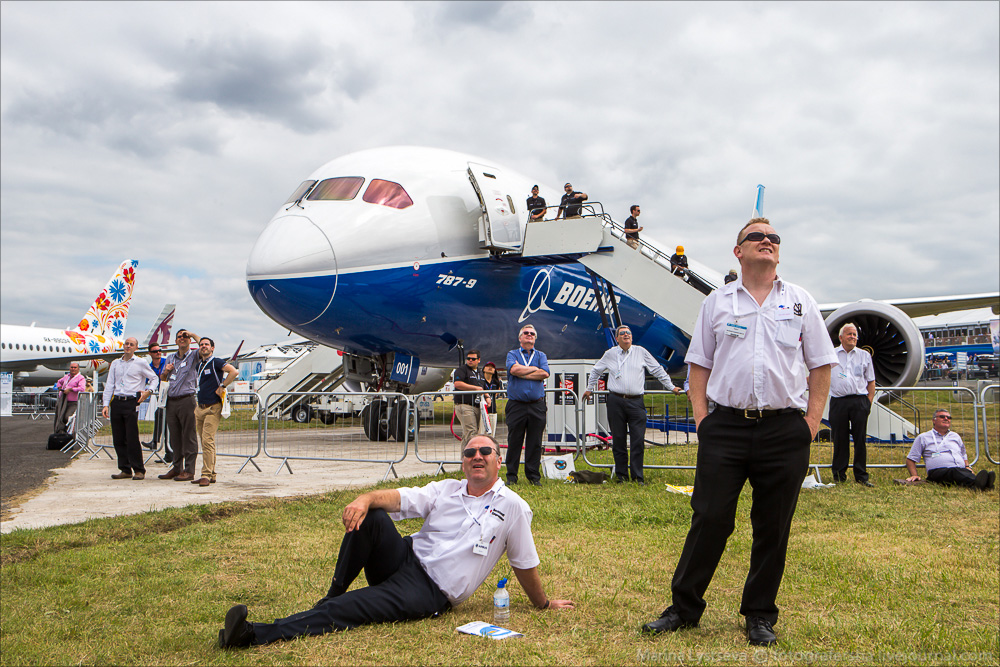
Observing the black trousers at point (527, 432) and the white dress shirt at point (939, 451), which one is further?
the white dress shirt at point (939, 451)

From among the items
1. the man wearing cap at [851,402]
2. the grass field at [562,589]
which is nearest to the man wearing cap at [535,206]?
the man wearing cap at [851,402]

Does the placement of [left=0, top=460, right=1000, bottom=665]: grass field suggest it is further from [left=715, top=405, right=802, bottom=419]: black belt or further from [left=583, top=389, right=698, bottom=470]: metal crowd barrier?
[left=583, top=389, right=698, bottom=470]: metal crowd barrier

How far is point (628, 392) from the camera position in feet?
24.6

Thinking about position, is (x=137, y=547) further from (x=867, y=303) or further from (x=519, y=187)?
(x=867, y=303)

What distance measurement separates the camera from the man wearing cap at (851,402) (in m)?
7.91

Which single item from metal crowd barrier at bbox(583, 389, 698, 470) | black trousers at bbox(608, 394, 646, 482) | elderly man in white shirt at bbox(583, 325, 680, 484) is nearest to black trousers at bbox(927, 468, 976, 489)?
metal crowd barrier at bbox(583, 389, 698, 470)

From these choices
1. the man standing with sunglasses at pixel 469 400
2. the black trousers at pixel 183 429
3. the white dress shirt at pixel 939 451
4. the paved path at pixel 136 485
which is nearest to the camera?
the paved path at pixel 136 485

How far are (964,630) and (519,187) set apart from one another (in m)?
10.5

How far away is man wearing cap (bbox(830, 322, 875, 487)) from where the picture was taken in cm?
791

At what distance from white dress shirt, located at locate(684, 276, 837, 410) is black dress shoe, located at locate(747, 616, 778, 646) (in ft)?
3.06

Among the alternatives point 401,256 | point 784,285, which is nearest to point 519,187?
point 401,256

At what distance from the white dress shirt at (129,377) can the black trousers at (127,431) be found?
112mm

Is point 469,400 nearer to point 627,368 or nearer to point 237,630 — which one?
point 627,368

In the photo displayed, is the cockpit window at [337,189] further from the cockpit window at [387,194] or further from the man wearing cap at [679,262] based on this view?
the man wearing cap at [679,262]
